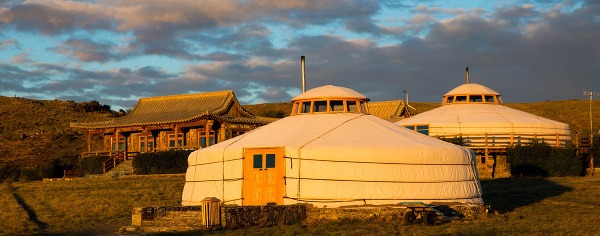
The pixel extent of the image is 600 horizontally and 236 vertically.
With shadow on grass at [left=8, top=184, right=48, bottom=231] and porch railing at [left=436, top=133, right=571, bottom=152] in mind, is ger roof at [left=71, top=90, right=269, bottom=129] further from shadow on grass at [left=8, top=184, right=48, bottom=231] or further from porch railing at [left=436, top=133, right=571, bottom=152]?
shadow on grass at [left=8, top=184, right=48, bottom=231]

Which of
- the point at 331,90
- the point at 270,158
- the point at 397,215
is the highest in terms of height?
the point at 331,90

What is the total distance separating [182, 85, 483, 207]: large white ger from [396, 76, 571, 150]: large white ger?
1447 centimetres

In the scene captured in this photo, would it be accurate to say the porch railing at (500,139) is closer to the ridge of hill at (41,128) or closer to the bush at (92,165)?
the bush at (92,165)

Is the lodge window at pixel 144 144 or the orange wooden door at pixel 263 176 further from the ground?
the lodge window at pixel 144 144

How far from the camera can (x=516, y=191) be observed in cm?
2723

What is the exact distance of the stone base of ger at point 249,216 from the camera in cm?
1856

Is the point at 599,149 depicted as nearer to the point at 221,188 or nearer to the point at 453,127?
the point at 453,127

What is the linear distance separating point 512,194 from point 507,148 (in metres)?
8.32

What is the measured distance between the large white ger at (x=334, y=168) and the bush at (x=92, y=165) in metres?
20.8

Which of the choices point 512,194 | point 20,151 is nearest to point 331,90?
point 512,194

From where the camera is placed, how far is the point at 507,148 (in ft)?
113

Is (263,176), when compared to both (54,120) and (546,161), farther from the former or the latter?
(54,120)

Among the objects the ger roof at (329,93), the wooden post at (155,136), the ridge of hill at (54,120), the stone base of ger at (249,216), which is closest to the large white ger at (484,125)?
the ger roof at (329,93)

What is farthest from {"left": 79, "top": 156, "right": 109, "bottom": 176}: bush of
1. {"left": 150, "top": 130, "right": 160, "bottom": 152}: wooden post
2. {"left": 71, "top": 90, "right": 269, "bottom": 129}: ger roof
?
{"left": 150, "top": 130, "right": 160, "bottom": 152}: wooden post
